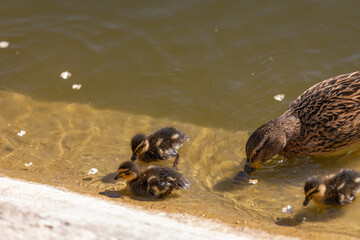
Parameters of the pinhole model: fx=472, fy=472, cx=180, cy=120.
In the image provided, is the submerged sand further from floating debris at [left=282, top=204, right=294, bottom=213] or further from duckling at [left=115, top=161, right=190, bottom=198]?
floating debris at [left=282, top=204, right=294, bottom=213]

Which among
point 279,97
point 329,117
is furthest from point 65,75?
point 329,117

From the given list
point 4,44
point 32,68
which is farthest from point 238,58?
point 4,44

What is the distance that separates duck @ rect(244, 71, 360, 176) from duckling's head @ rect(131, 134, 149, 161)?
1058mm

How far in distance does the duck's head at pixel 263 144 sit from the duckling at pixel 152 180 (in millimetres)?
659

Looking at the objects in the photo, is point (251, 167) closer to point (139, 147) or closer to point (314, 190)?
point (314, 190)

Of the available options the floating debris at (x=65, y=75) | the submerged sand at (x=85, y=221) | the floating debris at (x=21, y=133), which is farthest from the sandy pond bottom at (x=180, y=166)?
the floating debris at (x=65, y=75)

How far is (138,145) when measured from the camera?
4836mm

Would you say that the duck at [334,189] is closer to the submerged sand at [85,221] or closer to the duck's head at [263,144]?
the duck's head at [263,144]

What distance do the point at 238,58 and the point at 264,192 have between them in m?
2.38

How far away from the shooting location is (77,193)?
4035 millimetres

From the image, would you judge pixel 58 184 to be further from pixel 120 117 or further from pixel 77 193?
pixel 120 117

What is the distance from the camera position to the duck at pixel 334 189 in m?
3.91

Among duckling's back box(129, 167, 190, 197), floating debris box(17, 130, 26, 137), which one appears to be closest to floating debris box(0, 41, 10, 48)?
floating debris box(17, 130, 26, 137)

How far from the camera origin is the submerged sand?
2.88 meters
